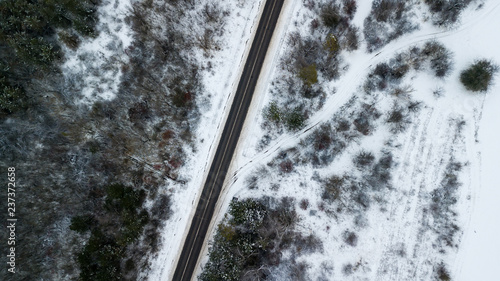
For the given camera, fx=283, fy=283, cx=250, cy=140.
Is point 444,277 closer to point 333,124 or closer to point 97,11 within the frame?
point 333,124

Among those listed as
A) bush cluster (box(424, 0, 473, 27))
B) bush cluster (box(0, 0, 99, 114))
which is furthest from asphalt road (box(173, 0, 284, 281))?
bush cluster (box(424, 0, 473, 27))

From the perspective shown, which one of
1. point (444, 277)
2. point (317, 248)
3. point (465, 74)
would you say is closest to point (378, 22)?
point (465, 74)

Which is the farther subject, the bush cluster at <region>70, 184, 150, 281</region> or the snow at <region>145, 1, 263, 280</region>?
the snow at <region>145, 1, 263, 280</region>

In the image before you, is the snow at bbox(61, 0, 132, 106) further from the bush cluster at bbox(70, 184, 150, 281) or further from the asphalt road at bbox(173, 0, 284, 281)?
the asphalt road at bbox(173, 0, 284, 281)

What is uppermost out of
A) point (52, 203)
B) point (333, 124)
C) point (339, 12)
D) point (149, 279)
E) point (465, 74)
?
point (339, 12)

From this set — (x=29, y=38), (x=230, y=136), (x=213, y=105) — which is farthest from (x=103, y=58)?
(x=230, y=136)

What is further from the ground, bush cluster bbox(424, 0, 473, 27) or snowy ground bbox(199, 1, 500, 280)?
bush cluster bbox(424, 0, 473, 27)

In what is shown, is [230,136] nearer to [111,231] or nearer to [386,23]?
[111,231]
